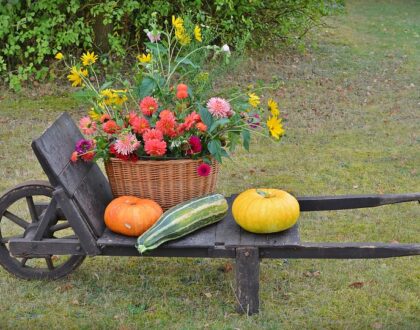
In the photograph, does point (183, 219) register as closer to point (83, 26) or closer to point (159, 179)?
point (159, 179)

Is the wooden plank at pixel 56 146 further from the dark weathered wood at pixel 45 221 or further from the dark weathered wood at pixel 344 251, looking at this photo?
the dark weathered wood at pixel 344 251

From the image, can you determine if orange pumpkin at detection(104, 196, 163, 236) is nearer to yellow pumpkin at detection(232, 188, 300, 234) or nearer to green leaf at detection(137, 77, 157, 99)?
yellow pumpkin at detection(232, 188, 300, 234)

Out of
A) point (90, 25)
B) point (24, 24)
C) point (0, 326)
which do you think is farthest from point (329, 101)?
point (0, 326)

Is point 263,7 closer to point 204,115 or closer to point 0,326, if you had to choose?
point 204,115

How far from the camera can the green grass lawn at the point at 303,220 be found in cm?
396

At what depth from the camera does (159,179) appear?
3963 millimetres

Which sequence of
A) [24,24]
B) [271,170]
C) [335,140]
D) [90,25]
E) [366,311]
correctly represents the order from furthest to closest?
1. [90,25]
2. [24,24]
3. [335,140]
4. [271,170]
5. [366,311]

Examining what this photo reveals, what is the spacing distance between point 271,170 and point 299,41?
5704 millimetres

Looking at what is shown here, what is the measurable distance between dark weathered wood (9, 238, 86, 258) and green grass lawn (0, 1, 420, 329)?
12.8 inches

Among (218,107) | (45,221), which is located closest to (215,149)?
(218,107)

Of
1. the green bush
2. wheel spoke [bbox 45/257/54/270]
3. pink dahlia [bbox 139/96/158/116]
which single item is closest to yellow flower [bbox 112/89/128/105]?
pink dahlia [bbox 139/96/158/116]

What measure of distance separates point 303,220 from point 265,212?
177 cm

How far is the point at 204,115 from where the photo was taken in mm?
3906

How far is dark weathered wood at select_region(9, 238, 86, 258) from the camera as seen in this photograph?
389 cm
